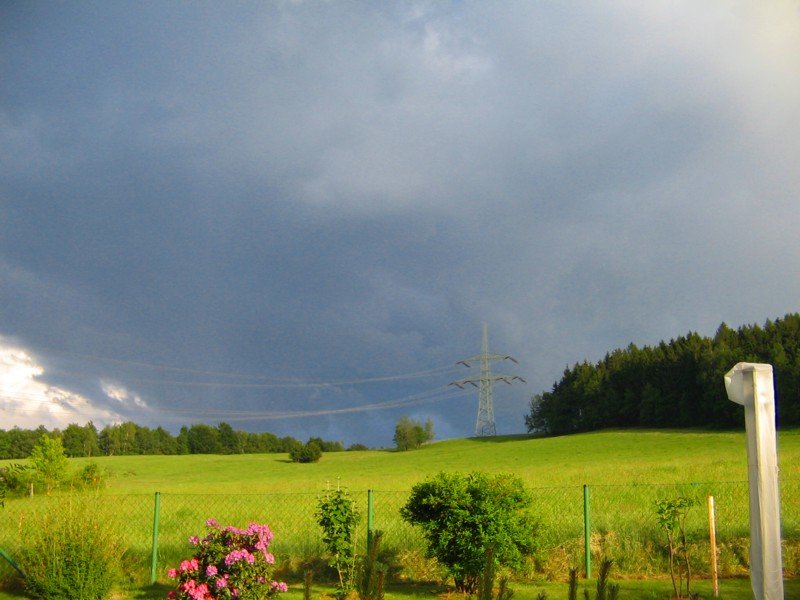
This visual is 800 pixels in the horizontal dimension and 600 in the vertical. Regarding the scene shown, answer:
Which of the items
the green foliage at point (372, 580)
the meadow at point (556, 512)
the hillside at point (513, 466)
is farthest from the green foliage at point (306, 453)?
the green foliage at point (372, 580)

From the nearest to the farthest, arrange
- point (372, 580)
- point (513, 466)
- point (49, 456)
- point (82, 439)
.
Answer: point (372, 580) → point (49, 456) → point (513, 466) → point (82, 439)

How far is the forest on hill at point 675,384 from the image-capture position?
233 feet

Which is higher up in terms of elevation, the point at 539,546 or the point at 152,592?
the point at 539,546

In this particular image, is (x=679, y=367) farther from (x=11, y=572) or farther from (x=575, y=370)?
(x=11, y=572)

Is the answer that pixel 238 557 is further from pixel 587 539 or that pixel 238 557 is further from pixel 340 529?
pixel 587 539

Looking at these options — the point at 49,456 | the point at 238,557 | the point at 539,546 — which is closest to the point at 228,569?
the point at 238,557

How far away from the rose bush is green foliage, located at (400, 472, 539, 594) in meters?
2.57

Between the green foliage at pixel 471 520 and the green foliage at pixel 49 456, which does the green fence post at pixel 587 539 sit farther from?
the green foliage at pixel 49 456

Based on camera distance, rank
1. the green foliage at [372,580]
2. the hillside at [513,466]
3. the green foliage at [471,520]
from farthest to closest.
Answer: the hillside at [513,466] → the green foliage at [471,520] → the green foliage at [372,580]

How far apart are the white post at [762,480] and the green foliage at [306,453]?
2710 inches

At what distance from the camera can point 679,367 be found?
82312 mm

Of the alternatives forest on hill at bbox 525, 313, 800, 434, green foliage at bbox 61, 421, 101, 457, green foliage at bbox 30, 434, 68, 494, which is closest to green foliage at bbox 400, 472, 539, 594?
green foliage at bbox 30, 434, 68, 494

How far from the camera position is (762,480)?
4848 mm

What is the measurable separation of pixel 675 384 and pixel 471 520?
76.7 meters
